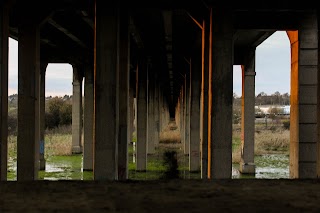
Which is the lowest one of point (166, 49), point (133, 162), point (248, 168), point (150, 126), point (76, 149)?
point (133, 162)

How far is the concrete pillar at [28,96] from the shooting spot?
15.5 meters

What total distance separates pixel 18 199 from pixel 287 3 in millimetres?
12013

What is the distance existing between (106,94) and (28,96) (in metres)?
4.39

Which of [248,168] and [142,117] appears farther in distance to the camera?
[142,117]

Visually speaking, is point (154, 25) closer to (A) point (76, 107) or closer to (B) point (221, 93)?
(B) point (221, 93)

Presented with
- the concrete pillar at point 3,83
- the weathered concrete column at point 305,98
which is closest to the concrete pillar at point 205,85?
the weathered concrete column at point 305,98

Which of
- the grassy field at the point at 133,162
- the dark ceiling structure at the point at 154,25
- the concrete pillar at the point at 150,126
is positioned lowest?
the grassy field at the point at 133,162

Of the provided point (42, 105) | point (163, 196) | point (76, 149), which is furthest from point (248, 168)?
point (163, 196)

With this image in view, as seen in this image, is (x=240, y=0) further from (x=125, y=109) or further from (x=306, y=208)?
(x=306, y=208)

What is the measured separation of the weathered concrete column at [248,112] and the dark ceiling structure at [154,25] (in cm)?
71

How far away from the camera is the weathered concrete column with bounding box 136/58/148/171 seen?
24.4m

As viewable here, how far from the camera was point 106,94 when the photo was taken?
42.9 ft

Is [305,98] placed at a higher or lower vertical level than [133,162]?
higher

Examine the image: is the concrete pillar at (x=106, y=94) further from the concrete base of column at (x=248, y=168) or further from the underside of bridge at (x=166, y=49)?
the concrete base of column at (x=248, y=168)
